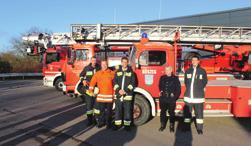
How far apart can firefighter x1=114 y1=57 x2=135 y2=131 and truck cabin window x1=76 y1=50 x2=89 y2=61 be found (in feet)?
18.8

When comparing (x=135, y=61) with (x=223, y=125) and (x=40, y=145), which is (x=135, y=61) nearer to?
(x=223, y=125)

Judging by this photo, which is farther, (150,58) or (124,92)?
(150,58)

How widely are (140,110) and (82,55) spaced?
18.8 ft

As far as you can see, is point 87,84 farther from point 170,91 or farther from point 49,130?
point 170,91

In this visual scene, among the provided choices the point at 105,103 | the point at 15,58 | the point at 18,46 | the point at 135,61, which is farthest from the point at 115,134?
the point at 18,46

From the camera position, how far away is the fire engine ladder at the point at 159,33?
609 inches

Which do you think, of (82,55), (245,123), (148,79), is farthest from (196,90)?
(82,55)

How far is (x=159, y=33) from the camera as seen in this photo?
52.5ft

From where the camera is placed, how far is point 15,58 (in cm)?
4800

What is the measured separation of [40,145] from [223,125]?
4794 mm

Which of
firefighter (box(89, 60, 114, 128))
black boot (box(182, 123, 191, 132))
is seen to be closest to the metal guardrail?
firefighter (box(89, 60, 114, 128))

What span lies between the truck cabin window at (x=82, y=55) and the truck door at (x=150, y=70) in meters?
5.12

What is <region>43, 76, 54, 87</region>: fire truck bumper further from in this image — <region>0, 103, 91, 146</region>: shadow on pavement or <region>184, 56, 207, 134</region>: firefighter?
<region>184, 56, 207, 134</region>: firefighter

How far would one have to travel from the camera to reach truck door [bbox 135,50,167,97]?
950 cm
